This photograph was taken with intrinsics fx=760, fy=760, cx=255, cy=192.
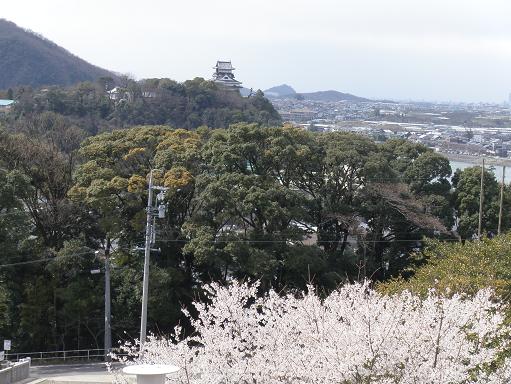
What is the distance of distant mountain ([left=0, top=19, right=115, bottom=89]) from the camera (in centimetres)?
10112

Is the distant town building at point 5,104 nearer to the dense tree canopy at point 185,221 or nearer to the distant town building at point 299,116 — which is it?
the dense tree canopy at point 185,221

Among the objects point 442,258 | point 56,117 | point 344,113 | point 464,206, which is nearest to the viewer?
point 442,258

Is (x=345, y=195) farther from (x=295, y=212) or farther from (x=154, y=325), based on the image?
(x=154, y=325)

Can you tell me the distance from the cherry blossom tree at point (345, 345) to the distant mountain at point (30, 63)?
310 ft

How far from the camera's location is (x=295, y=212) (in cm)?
2008

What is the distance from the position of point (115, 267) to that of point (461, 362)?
13018mm

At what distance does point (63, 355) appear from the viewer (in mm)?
19781

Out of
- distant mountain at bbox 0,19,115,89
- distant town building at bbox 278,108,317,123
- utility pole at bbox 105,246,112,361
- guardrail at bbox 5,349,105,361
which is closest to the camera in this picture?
utility pole at bbox 105,246,112,361

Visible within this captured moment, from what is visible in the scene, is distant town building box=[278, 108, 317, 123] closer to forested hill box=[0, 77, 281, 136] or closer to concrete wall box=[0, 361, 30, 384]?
forested hill box=[0, 77, 281, 136]

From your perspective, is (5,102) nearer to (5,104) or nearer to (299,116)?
(5,104)

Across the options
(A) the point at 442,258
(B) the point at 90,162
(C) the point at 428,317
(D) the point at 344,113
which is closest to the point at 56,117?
(B) the point at 90,162

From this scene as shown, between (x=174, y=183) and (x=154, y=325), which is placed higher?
(x=174, y=183)

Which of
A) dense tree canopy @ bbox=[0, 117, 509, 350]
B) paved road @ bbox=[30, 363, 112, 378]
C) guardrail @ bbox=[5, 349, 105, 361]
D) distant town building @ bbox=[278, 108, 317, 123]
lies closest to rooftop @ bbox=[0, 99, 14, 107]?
dense tree canopy @ bbox=[0, 117, 509, 350]

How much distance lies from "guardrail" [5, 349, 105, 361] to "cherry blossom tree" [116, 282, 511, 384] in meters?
11.0
